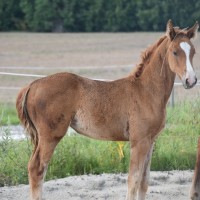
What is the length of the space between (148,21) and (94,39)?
10.00 feet

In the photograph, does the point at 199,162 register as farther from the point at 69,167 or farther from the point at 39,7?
the point at 39,7

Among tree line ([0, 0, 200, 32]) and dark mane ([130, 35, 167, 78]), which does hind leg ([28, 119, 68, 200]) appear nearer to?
dark mane ([130, 35, 167, 78])

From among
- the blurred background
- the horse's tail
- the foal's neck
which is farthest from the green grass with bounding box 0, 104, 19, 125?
the blurred background

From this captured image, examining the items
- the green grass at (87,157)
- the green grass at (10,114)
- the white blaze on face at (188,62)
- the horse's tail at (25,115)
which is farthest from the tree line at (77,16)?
the white blaze on face at (188,62)

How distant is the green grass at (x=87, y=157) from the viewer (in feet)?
30.6

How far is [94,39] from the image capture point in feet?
140

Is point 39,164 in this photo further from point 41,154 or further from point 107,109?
point 107,109

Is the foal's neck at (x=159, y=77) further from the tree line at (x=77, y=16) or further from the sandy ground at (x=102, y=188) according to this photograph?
the tree line at (x=77, y=16)

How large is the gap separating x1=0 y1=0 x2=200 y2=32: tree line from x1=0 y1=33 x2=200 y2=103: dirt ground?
0.84 metres

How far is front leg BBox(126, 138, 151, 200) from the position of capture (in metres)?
7.70

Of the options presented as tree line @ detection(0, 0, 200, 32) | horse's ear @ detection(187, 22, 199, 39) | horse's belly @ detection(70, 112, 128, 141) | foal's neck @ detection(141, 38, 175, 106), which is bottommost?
horse's belly @ detection(70, 112, 128, 141)

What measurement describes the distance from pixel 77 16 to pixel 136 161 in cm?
3872

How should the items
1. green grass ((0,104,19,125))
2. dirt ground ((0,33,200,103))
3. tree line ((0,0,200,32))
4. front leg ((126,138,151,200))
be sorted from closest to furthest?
front leg ((126,138,151,200)) < green grass ((0,104,19,125)) < dirt ground ((0,33,200,103)) < tree line ((0,0,200,32))

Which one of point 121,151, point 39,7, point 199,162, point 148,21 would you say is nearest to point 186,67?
A: point 199,162
